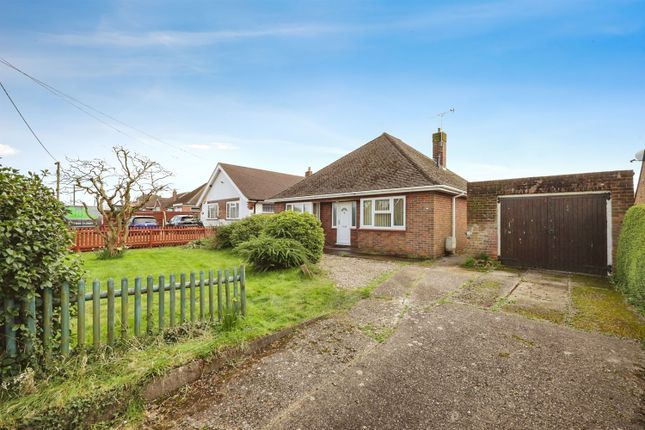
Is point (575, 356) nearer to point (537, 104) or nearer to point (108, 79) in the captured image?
point (537, 104)

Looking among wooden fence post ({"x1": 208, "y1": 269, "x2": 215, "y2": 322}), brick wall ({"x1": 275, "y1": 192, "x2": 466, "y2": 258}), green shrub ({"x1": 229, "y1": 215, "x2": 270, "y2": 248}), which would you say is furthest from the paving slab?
green shrub ({"x1": 229, "y1": 215, "x2": 270, "y2": 248})

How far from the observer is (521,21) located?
8523 millimetres

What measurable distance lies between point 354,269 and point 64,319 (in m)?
7.34

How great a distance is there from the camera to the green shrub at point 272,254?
8.05 m

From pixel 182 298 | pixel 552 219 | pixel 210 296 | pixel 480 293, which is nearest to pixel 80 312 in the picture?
pixel 182 298

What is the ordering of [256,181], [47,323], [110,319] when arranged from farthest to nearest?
[256,181], [110,319], [47,323]

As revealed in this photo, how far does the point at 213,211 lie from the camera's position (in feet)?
91.1

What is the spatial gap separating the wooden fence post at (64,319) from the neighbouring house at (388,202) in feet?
36.0

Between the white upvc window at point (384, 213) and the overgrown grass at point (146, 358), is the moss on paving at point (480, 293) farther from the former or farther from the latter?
the white upvc window at point (384, 213)

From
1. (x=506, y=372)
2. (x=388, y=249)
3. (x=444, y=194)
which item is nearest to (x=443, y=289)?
(x=506, y=372)

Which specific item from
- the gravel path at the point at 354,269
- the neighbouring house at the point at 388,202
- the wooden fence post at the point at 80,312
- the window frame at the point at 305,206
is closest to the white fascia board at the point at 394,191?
the neighbouring house at the point at 388,202

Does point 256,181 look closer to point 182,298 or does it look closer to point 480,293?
point 480,293

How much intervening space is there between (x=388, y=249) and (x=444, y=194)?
11.3ft

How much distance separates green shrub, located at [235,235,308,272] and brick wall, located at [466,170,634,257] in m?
6.76
